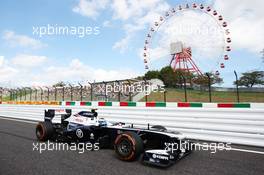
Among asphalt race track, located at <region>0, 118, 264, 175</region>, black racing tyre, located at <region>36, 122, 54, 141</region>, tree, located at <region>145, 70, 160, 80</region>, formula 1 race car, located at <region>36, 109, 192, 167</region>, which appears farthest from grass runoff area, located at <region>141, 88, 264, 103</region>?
tree, located at <region>145, 70, 160, 80</region>

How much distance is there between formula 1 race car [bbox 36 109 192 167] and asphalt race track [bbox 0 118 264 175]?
0.17 metres

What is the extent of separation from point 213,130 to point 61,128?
4130 mm

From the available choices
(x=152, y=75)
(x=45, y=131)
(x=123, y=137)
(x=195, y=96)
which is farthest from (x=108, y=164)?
(x=152, y=75)

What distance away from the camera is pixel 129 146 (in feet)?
15.7

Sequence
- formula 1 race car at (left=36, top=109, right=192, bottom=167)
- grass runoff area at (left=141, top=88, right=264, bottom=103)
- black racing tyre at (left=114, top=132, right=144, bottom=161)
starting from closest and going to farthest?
formula 1 race car at (left=36, top=109, right=192, bottom=167) → black racing tyre at (left=114, top=132, right=144, bottom=161) → grass runoff area at (left=141, top=88, right=264, bottom=103)

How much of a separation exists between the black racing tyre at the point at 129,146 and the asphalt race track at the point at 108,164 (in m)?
0.13

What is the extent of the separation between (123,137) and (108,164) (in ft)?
1.98

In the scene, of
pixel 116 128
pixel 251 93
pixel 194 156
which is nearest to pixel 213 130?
pixel 194 156

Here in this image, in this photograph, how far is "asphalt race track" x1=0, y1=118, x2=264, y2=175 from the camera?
4149 mm

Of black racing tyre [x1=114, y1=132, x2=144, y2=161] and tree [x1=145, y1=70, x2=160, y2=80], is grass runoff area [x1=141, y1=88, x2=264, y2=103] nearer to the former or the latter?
black racing tyre [x1=114, y1=132, x2=144, y2=161]

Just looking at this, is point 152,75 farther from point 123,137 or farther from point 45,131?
point 123,137

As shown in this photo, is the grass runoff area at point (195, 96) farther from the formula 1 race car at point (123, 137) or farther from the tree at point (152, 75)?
the tree at point (152, 75)

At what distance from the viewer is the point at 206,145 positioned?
6.16 metres

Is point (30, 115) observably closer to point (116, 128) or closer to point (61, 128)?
point (61, 128)
